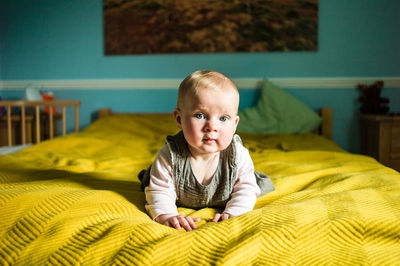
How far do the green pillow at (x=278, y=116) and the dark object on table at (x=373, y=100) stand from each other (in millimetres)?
413

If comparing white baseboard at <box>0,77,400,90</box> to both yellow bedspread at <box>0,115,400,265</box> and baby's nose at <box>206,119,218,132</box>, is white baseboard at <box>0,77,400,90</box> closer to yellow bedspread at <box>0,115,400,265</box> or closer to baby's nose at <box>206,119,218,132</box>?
yellow bedspread at <box>0,115,400,265</box>

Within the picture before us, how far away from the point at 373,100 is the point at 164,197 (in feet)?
7.86

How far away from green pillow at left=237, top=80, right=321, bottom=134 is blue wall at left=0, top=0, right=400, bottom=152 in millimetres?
178

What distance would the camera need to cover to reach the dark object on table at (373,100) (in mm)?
2715

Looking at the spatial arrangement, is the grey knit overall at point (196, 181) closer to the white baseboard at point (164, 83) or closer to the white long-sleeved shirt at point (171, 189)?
the white long-sleeved shirt at point (171, 189)

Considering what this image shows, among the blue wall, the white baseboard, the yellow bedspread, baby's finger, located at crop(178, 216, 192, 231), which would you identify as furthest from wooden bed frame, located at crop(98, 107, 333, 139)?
baby's finger, located at crop(178, 216, 192, 231)

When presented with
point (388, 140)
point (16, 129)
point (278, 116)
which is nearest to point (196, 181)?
point (278, 116)

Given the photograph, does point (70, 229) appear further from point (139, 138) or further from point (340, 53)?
point (340, 53)

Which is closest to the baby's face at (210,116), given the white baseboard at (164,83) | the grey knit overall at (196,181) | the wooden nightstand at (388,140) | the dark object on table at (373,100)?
the grey knit overall at (196,181)

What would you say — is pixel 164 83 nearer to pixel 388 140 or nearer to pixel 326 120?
pixel 326 120

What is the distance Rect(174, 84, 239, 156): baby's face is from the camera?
0.82 metres

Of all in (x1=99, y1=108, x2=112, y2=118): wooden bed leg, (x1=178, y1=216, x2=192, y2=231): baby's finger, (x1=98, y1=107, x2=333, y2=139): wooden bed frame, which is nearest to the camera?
(x1=178, y1=216, x2=192, y2=231): baby's finger

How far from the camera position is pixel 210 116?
0.83m

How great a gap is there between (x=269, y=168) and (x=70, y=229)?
3.07ft
